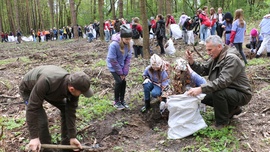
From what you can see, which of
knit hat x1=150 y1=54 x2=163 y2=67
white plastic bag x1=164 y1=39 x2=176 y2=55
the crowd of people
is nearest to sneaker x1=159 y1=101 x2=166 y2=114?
the crowd of people

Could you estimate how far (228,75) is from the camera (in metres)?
3.67

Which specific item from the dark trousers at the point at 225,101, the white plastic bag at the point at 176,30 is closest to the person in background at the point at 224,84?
the dark trousers at the point at 225,101

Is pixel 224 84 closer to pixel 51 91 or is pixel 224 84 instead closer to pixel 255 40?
pixel 51 91

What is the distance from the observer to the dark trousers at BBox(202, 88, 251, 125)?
3.81 m

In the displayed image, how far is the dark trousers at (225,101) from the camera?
3809 millimetres

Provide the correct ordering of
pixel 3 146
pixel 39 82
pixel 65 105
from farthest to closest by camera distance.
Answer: pixel 3 146 → pixel 65 105 → pixel 39 82

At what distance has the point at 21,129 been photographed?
174 inches

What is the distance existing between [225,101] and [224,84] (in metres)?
0.31

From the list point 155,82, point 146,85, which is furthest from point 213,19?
point 146,85

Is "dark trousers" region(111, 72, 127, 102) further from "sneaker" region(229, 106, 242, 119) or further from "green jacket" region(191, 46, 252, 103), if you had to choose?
"sneaker" region(229, 106, 242, 119)

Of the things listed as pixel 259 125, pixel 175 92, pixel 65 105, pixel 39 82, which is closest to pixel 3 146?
pixel 65 105

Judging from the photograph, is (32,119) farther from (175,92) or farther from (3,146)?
(175,92)

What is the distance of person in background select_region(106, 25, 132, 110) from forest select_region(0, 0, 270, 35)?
43.2 feet

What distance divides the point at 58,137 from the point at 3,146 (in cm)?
80
